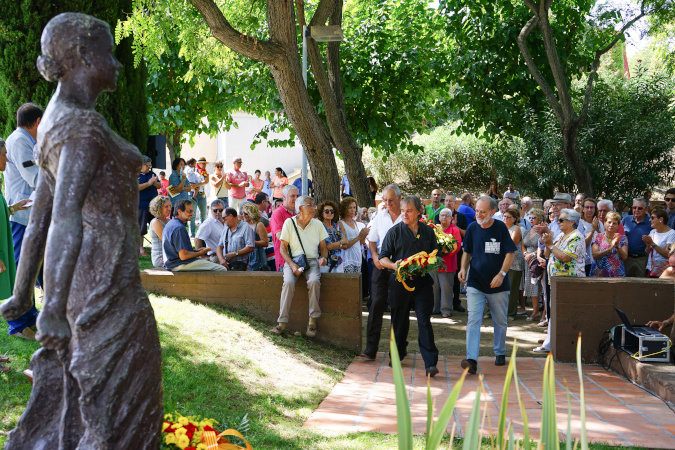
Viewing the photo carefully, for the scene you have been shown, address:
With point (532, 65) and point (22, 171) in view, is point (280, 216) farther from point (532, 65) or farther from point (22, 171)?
point (532, 65)

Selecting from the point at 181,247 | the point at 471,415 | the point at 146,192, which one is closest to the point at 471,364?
the point at 181,247

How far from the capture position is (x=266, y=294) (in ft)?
33.1

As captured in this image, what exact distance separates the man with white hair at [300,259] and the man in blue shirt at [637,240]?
5.21m

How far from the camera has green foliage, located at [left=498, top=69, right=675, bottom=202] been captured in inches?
735

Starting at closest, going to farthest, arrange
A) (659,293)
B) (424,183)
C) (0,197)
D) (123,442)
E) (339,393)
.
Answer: (123,442) → (0,197) → (339,393) → (659,293) → (424,183)

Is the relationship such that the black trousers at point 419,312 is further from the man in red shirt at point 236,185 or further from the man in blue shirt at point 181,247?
the man in red shirt at point 236,185

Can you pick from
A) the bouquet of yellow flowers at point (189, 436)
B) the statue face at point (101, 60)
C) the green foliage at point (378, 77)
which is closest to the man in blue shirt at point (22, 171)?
the bouquet of yellow flowers at point (189, 436)

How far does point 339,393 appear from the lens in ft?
26.0

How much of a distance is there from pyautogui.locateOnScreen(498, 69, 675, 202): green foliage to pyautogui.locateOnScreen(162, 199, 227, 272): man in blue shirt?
40.3 ft

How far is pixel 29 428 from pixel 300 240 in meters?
6.66

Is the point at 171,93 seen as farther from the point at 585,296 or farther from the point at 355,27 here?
the point at 585,296

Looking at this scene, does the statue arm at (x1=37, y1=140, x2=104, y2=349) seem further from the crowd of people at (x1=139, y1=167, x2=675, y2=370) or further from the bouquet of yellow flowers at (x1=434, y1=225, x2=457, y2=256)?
the bouquet of yellow flowers at (x1=434, y1=225, x2=457, y2=256)

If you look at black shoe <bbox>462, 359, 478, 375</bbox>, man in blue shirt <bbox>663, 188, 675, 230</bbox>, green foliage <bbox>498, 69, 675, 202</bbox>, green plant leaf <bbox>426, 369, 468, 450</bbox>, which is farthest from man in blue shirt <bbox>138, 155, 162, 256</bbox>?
green plant leaf <bbox>426, 369, 468, 450</bbox>

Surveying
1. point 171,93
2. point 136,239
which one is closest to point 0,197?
point 136,239
